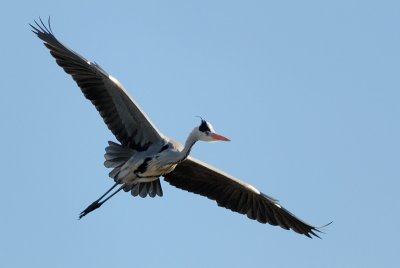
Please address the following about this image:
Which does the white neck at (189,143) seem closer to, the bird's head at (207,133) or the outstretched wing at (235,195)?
the bird's head at (207,133)

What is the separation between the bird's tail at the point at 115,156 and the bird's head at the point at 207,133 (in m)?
1.10

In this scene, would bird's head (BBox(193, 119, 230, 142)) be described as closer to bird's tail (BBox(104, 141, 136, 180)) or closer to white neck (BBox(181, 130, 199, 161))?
white neck (BBox(181, 130, 199, 161))

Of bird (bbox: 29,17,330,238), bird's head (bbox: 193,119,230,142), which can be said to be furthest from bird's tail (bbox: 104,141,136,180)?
bird's head (bbox: 193,119,230,142)

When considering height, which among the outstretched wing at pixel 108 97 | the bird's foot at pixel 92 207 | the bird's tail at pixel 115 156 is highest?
the outstretched wing at pixel 108 97

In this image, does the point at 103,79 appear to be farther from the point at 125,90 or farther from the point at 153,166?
the point at 153,166

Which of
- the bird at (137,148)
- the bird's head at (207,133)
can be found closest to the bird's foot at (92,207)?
the bird at (137,148)

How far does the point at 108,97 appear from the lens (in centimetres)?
1602

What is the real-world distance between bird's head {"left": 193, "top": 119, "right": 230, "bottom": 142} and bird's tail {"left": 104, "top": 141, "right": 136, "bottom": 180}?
1099 millimetres

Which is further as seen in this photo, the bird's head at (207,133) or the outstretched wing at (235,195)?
the outstretched wing at (235,195)

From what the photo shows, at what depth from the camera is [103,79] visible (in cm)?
1584

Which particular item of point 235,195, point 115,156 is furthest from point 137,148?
point 235,195

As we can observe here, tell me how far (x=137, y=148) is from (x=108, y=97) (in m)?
0.93

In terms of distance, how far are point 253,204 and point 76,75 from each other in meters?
3.67

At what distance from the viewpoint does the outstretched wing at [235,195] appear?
1688 centimetres
